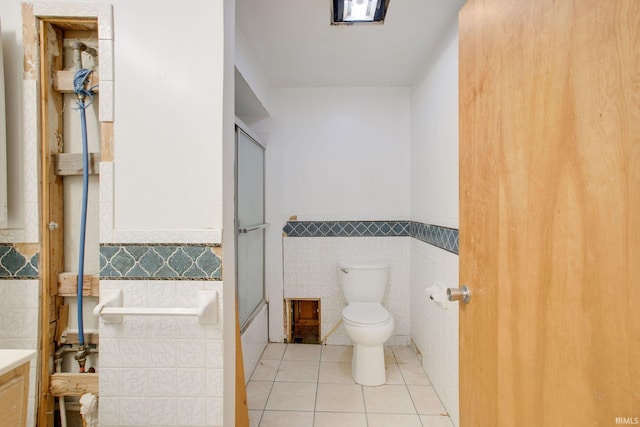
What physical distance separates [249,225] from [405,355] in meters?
1.64

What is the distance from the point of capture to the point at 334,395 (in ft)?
6.23

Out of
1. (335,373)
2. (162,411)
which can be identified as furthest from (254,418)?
(162,411)

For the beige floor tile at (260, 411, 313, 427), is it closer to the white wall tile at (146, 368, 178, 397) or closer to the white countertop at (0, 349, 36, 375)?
the white wall tile at (146, 368, 178, 397)

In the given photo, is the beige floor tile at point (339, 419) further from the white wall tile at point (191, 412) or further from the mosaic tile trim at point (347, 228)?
the mosaic tile trim at point (347, 228)

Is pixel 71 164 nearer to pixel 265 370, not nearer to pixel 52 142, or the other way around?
pixel 52 142

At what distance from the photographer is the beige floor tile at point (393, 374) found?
2049 mm

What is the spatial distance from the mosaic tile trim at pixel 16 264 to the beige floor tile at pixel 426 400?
2029 mm

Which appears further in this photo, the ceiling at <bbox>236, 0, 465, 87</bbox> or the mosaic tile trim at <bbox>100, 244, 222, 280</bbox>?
the ceiling at <bbox>236, 0, 465, 87</bbox>

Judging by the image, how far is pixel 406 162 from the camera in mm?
2617

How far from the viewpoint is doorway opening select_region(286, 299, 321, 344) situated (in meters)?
2.66

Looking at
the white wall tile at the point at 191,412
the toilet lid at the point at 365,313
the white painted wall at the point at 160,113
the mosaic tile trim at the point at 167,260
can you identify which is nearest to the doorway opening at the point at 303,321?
the toilet lid at the point at 365,313

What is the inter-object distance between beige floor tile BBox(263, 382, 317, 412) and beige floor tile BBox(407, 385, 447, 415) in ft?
2.11

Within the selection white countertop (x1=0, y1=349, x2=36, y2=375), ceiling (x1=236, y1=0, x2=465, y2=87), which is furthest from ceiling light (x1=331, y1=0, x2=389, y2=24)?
white countertop (x1=0, y1=349, x2=36, y2=375)

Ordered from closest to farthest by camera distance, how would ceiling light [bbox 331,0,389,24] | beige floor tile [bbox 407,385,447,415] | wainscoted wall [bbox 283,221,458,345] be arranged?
ceiling light [bbox 331,0,389,24], beige floor tile [bbox 407,385,447,415], wainscoted wall [bbox 283,221,458,345]
